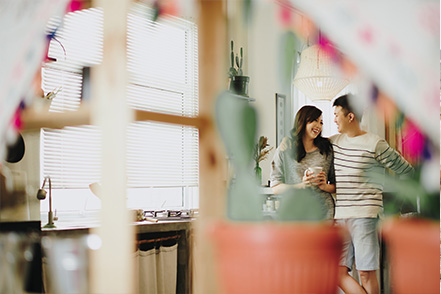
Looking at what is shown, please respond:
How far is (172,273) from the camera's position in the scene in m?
3.58

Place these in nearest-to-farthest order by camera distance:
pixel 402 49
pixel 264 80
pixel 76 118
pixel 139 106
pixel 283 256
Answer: pixel 402 49
pixel 283 256
pixel 76 118
pixel 139 106
pixel 264 80

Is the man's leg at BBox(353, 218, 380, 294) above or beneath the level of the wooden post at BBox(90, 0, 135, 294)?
beneath

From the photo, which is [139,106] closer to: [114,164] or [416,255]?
[114,164]

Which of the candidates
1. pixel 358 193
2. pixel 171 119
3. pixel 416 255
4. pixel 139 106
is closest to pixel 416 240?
pixel 416 255

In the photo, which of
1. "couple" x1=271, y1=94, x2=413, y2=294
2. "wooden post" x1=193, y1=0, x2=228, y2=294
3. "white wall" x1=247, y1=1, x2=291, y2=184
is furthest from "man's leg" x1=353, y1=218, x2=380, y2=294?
"wooden post" x1=193, y1=0, x2=228, y2=294

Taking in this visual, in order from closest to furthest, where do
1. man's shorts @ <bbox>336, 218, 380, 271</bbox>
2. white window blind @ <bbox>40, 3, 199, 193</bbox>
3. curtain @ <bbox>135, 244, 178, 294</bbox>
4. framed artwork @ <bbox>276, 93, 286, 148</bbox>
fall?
man's shorts @ <bbox>336, 218, 380, 271</bbox> → curtain @ <bbox>135, 244, 178, 294</bbox> → white window blind @ <bbox>40, 3, 199, 193</bbox> → framed artwork @ <bbox>276, 93, 286, 148</bbox>

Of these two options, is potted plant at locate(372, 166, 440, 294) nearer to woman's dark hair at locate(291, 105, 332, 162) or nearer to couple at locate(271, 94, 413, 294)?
couple at locate(271, 94, 413, 294)

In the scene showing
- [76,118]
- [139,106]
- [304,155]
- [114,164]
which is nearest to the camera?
[114,164]

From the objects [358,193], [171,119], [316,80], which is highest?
[316,80]

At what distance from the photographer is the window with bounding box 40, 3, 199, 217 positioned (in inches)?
146

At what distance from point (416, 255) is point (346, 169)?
2134 millimetres

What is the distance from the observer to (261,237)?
849 mm

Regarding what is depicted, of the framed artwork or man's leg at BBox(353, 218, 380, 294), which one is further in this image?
the framed artwork

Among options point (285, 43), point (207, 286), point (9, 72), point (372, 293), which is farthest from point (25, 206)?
point (372, 293)
